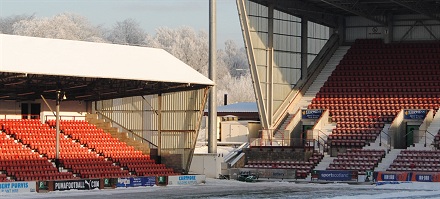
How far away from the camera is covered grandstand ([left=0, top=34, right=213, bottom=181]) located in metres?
46.4

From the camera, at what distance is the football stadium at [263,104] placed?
157ft

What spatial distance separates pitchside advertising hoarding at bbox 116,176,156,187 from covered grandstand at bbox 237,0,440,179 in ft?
35.0

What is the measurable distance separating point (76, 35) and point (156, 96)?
89.6 metres

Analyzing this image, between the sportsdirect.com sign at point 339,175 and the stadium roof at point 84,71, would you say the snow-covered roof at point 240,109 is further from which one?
the sportsdirect.com sign at point 339,175

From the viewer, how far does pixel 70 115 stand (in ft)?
183

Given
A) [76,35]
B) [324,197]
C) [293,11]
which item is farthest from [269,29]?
[76,35]

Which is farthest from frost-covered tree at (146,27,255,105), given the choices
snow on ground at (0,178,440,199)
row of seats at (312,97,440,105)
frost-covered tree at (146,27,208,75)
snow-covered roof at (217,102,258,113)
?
snow on ground at (0,178,440,199)

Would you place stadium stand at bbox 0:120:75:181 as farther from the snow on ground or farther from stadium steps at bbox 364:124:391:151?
stadium steps at bbox 364:124:391:151

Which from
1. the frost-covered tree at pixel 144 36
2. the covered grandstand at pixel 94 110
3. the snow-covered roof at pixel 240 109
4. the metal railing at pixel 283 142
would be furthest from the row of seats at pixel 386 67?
the frost-covered tree at pixel 144 36

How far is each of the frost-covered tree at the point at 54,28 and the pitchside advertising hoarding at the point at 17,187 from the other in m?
90.5

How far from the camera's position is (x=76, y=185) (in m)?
45.2

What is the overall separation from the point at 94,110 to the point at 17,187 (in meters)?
13.8

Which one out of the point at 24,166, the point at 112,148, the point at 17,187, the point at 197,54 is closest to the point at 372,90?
the point at 112,148

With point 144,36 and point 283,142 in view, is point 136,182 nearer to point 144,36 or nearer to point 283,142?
point 283,142
